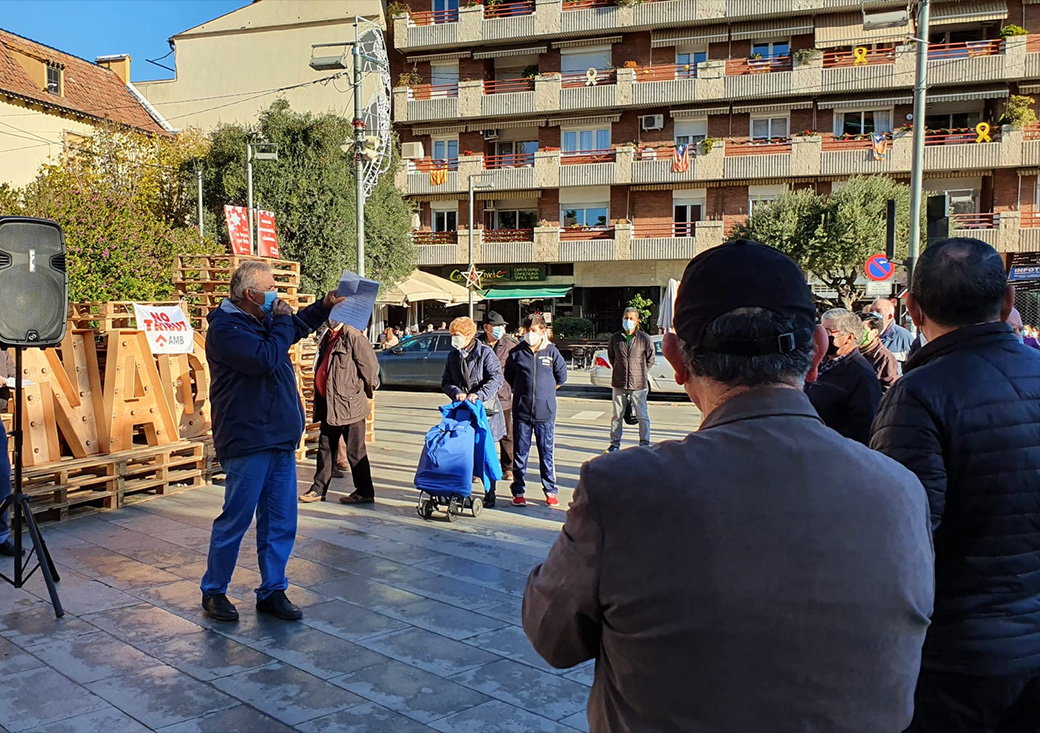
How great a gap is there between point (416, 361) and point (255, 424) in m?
15.7

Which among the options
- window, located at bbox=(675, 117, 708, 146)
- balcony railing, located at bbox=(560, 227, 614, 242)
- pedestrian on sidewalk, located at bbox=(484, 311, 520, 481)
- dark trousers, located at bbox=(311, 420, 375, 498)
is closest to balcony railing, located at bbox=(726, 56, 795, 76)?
window, located at bbox=(675, 117, 708, 146)

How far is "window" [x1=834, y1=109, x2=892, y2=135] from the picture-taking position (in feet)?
105

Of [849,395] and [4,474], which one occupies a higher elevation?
[849,395]

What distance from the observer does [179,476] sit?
8.20 m

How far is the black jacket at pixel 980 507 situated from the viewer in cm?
219

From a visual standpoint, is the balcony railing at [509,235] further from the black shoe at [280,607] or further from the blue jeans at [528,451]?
the black shoe at [280,607]

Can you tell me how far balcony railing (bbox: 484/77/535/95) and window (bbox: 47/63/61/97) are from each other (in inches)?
691

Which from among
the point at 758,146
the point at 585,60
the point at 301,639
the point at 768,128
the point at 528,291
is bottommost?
the point at 301,639

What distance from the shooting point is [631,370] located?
10727 mm

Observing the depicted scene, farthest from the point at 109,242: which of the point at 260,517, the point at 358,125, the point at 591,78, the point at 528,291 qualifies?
the point at 591,78

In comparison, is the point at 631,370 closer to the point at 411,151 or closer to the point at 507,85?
the point at 411,151

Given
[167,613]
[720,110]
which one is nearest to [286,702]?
[167,613]

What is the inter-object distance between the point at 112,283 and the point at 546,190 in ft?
77.4

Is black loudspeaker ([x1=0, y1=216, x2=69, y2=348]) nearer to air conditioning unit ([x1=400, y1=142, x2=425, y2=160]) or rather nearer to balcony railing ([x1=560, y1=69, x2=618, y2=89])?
air conditioning unit ([x1=400, y1=142, x2=425, y2=160])
